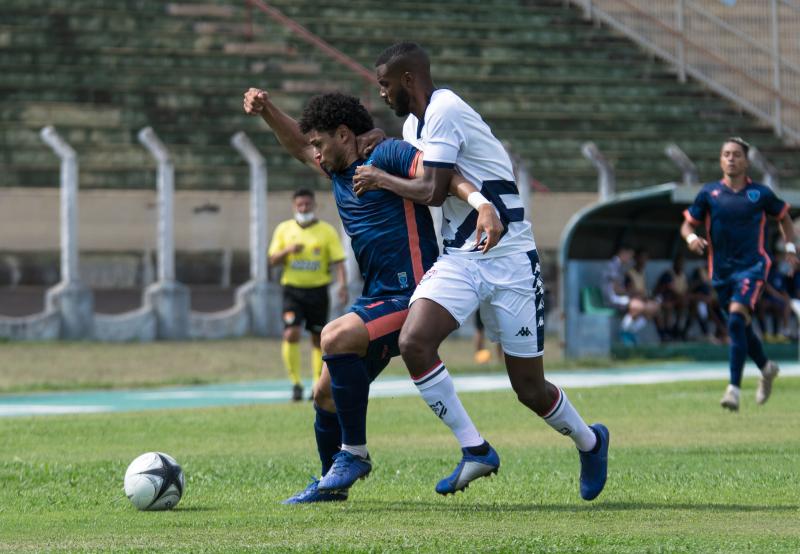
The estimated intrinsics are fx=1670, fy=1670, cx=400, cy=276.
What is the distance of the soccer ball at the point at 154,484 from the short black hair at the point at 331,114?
1750 millimetres

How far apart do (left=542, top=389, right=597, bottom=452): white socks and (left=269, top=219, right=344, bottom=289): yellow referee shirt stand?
9.18 metres

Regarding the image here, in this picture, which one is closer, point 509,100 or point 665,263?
point 665,263

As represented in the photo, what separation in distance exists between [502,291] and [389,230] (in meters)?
0.62

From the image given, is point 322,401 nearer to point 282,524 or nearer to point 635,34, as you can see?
point 282,524

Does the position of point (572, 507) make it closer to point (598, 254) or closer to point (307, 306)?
point (307, 306)

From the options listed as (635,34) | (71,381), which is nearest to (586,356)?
(71,381)

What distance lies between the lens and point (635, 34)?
38219 mm

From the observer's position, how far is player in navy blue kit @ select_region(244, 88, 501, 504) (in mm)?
7805

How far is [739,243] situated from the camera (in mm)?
13883

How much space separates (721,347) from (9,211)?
1176cm

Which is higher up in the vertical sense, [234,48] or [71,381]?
[234,48]

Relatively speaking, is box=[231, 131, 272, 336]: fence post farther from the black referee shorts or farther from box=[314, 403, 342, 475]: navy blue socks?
box=[314, 403, 342, 475]: navy blue socks

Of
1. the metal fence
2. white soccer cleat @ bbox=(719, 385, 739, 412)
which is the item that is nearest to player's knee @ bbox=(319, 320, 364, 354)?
white soccer cleat @ bbox=(719, 385, 739, 412)

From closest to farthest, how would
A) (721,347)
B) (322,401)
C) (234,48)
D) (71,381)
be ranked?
(322,401) < (71,381) < (721,347) < (234,48)
